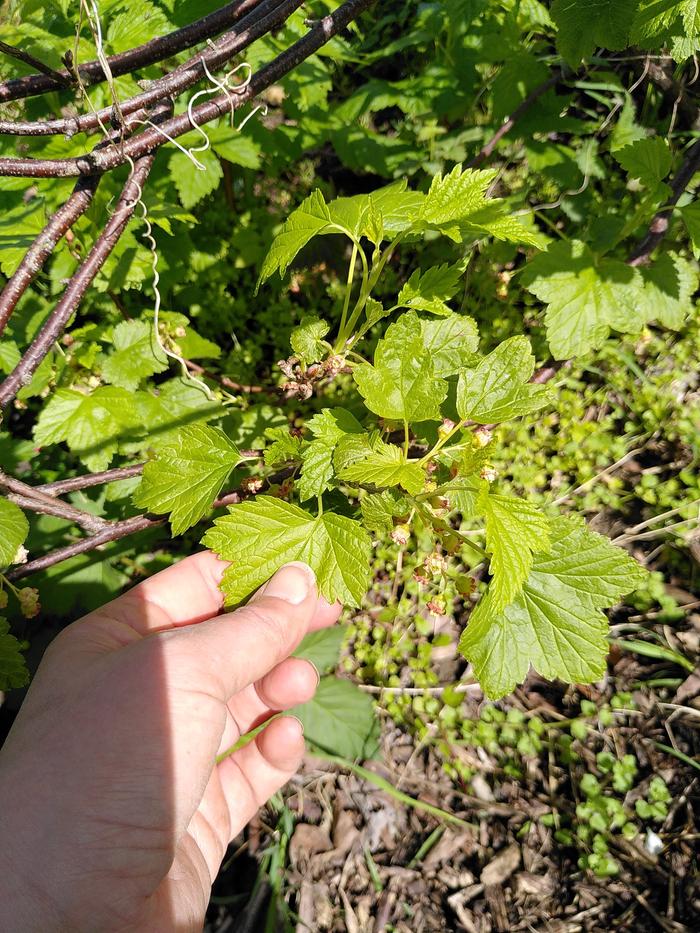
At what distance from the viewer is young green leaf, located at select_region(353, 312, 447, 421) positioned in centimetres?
150

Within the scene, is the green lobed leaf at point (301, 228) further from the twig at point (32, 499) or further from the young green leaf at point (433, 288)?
the twig at point (32, 499)

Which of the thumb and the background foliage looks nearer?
the thumb

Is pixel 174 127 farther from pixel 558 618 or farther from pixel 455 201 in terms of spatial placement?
pixel 558 618

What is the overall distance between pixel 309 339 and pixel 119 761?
3.85 feet

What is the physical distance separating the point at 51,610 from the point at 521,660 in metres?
1.94

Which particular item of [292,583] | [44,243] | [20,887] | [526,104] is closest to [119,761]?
[20,887]

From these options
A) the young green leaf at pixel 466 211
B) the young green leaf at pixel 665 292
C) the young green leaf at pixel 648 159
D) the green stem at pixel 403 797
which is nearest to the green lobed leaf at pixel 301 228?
the young green leaf at pixel 466 211

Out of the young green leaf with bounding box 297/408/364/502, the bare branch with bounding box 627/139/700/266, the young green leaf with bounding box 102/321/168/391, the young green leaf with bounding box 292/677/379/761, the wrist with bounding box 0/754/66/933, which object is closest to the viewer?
the wrist with bounding box 0/754/66/933

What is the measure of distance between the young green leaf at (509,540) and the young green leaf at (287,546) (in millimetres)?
329

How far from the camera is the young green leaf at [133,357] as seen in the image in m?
2.43

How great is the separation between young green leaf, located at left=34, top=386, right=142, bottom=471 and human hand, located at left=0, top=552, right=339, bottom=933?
0.74 metres

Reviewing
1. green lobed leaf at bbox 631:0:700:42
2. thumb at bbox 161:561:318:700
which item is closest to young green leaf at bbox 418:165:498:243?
green lobed leaf at bbox 631:0:700:42

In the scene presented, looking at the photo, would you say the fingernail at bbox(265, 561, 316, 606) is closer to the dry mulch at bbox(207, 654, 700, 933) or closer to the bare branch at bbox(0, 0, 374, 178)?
the bare branch at bbox(0, 0, 374, 178)

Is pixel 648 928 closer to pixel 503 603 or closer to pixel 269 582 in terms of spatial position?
pixel 503 603
